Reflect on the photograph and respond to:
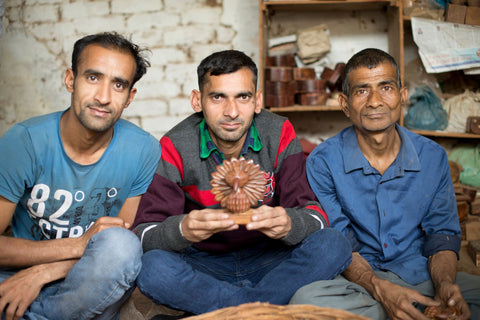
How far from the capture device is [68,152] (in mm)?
2246

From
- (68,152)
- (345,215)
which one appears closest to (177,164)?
(68,152)

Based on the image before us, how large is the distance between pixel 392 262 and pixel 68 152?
1.90 meters

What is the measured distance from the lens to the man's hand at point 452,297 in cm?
190

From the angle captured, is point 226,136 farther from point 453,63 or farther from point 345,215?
point 453,63

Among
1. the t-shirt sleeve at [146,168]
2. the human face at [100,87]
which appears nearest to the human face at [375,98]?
the t-shirt sleeve at [146,168]

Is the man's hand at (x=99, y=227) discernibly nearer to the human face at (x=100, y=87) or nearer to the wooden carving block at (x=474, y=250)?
the human face at (x=100, y=87)

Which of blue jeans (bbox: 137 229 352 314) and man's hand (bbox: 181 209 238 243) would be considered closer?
man's hand (bbox: 181 209 238 243)

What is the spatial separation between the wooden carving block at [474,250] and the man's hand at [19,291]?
298 centimetres

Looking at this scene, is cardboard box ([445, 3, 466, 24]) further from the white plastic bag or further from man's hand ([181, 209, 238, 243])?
man's hand ([181, 209, 238, 243])

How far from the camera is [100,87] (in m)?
2.23

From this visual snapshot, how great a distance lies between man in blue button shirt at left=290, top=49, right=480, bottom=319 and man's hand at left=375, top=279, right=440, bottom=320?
15 centimetres

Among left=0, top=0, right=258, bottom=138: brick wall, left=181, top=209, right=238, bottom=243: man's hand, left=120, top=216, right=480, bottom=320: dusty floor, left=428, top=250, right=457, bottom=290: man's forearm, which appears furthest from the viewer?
left=0, top=0, right=258, bottom=138: brick wall

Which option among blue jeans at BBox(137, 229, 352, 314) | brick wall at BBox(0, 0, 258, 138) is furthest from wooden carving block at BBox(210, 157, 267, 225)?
brick wall at BBox(0, 0, 258, 138)

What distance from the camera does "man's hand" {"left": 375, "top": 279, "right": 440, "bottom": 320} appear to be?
1885 mm
